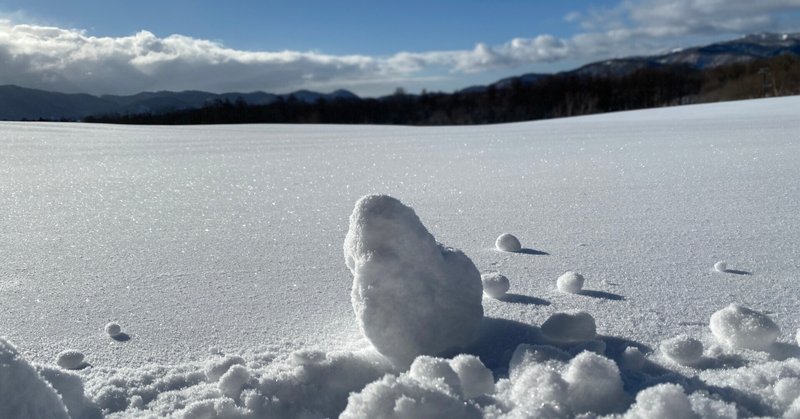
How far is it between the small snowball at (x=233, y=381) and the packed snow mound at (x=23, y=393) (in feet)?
0.69

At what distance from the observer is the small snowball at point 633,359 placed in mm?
972

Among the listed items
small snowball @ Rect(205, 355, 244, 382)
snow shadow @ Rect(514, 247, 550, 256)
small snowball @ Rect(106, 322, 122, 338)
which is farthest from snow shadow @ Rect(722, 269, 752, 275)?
small snowball @ Rect(106, 322, 122, 338)

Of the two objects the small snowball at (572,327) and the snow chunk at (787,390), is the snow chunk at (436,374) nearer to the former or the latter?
the small snowball at (572,327)

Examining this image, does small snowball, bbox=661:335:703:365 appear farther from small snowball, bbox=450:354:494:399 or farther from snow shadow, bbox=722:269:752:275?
snow shadow, bbox=722:269:752:275

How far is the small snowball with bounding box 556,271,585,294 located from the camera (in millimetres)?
1325

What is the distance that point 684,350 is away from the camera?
980 mm

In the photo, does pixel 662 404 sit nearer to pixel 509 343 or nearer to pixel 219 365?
pixel 509 343

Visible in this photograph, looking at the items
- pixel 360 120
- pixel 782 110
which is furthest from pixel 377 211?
pixel 360 120

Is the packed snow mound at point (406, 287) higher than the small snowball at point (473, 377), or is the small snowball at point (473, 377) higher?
the packed snow mound at point (406, 287)

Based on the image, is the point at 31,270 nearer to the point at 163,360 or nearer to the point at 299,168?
the point at 163,360

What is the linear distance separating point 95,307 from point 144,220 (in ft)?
3.13

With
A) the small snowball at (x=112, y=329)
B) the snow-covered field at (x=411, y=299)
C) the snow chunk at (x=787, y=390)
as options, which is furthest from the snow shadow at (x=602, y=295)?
the small snowball at (x=112, y=329)

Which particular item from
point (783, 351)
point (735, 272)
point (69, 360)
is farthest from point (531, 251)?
point (69, 360)

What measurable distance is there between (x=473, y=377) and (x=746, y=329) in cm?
47
